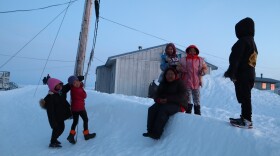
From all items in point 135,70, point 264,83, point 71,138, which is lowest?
point 71,138

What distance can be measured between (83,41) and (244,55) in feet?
18.0

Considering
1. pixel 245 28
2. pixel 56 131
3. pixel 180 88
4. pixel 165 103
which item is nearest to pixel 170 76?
pixel 180 88

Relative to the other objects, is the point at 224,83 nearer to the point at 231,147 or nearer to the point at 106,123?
the point at 106,123

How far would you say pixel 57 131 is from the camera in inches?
281

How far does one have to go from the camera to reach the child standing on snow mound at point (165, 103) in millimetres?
5828

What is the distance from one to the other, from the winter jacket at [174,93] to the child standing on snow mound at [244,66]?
3.91ft

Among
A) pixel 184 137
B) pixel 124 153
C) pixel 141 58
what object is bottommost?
pixel 124 153

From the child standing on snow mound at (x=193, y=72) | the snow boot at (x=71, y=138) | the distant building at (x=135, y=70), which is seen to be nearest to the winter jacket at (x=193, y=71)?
the child standing on snow mound at (x=193, y=72)

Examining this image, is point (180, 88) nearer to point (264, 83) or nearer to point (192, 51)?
point (192, 51)

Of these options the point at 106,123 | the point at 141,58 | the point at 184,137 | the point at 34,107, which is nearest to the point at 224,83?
the point at 141,58

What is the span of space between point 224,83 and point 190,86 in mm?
17971

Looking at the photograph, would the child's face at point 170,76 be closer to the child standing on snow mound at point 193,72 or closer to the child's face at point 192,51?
the child standing on snow mound at point 193,72

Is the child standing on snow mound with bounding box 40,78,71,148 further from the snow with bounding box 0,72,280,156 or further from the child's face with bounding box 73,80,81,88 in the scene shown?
the snow with bounding box 0,72,280,156

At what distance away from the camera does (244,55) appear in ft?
16.8
